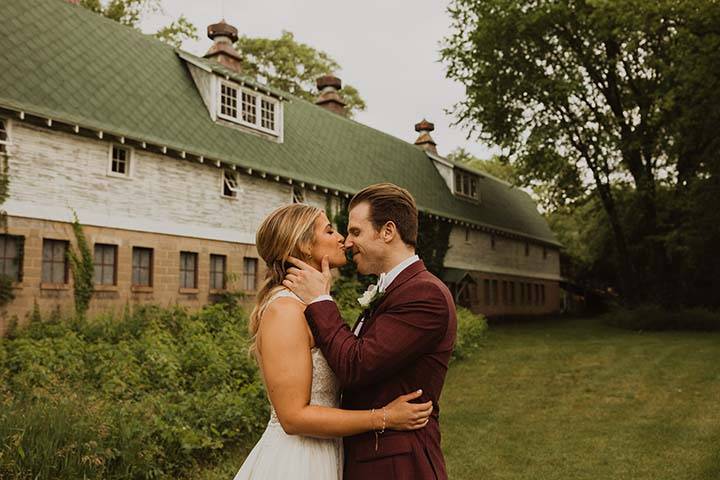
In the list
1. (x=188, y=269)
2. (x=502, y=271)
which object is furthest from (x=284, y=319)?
(x=502, y=271)

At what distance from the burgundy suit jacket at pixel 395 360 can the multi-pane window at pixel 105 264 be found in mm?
15676

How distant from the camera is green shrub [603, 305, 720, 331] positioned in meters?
28.1

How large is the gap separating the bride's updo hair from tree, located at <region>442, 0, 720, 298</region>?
25165 mm

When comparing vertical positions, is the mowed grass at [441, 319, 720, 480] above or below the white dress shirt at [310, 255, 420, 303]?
below

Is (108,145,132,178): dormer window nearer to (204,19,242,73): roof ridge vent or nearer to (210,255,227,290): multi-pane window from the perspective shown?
(210,255,227,290): multi-pane window

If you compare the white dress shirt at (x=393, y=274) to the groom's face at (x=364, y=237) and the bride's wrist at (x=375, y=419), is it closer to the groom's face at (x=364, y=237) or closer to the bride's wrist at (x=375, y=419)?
the groom's face at (x=364, y=237)

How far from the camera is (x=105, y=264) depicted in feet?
58.2

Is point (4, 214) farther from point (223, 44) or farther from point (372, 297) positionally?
point (372, 297)

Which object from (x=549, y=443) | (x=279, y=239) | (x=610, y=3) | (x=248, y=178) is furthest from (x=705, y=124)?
(x=279, y=239)

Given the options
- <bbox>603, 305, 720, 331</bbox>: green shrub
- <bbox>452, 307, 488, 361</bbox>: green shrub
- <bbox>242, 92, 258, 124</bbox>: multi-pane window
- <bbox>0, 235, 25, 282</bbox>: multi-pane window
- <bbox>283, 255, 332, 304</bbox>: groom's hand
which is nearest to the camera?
<bbox>283, 255, 332, 304</bbox>: groom's hand

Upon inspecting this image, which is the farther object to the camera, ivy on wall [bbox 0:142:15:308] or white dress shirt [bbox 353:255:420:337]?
ivy on wall [bbox 0:142:15:308]

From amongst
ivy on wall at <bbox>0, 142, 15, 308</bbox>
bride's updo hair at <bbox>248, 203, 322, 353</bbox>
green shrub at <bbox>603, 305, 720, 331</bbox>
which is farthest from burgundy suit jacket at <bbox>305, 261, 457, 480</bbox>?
green shrub at <bbox>603, 305, 720, 331</bbox>

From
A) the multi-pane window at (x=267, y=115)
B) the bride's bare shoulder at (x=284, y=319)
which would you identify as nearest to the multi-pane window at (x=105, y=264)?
the multi-pane window at (x=267, y=115)

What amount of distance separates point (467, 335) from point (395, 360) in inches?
735
